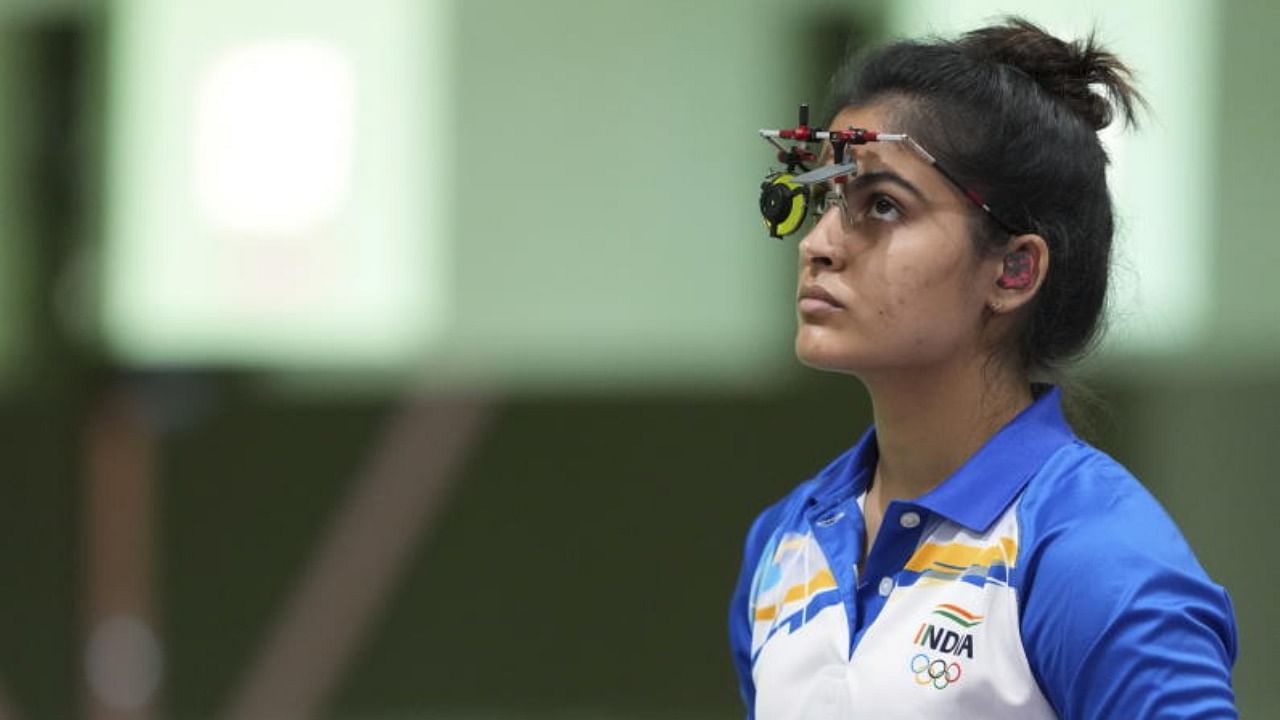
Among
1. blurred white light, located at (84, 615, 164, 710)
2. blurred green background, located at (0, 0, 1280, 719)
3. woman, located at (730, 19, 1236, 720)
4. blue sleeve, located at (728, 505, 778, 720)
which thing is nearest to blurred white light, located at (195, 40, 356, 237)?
blurred green background, located at (0, 0, 1280, 719)

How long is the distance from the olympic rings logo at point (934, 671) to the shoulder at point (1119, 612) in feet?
0.23

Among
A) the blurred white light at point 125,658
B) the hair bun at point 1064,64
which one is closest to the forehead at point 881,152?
the hair bun at point 1064,64

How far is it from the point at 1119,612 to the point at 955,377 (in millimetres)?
374

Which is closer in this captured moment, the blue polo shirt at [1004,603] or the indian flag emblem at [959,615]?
the blue polo shirt at [1004,603]

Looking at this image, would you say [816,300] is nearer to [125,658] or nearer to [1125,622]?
[1125,622]

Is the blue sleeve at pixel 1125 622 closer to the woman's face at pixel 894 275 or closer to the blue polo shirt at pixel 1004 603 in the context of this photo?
the blue polo shirt at pixel 1004 603

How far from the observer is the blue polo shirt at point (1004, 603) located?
4.93ft

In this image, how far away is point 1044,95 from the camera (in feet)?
5.86

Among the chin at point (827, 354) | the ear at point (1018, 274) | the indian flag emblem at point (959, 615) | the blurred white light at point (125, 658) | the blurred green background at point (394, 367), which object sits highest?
the ear at point (1018, 274)

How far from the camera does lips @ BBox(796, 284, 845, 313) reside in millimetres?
1797

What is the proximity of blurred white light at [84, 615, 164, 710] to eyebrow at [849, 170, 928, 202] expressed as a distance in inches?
132

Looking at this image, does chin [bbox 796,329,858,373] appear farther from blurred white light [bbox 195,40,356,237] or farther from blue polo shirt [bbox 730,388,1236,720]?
blurred white light [bbox 195,40,356,237]

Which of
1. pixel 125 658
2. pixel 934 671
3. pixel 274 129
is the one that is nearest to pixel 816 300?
pixel 934 671

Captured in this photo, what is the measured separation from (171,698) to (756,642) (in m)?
3.16
